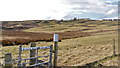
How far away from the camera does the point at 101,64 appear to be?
10.5 meters

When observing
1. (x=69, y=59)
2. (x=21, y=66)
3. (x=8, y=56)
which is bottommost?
(x=69, y=59)

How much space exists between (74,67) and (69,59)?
2707mm

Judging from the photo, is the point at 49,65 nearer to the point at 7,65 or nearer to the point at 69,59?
the point at 7,65

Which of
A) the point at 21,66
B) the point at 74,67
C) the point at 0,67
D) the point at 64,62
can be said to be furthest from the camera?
the point at 64,62

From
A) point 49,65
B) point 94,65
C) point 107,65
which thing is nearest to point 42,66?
point 49,65

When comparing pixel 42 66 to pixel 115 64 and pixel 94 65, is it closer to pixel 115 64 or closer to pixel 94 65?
pixel 94 65

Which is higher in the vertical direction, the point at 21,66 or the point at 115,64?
the point at 21,66

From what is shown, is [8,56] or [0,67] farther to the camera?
[0,67]

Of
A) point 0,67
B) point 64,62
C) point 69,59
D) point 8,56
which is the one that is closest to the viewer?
point 8,56

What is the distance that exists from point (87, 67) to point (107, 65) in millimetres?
1199

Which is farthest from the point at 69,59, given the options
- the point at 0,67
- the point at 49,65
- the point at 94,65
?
the point at 0,67

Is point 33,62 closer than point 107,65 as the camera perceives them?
Yes

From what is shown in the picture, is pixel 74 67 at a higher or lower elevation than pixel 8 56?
lower

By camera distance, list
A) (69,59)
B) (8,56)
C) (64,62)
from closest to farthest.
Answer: (8,56), (64,62), (69,59)
